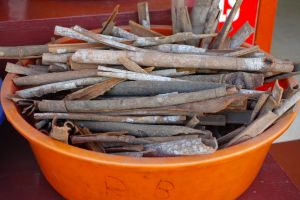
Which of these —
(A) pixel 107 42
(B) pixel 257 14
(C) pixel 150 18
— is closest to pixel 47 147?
(A) pixel 107 42

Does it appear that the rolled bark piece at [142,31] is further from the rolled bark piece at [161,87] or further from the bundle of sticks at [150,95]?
the rolled bark piece at [161,87]

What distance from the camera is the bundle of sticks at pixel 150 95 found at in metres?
0.58

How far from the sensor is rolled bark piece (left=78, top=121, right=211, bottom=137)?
22.7 inches

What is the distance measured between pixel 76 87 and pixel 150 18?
0.31 m

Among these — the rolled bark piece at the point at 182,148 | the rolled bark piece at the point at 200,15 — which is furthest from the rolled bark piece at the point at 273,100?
the rolled bark piece at the point at 200,15

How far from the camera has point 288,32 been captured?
2.67 m

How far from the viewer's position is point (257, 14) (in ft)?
3.97

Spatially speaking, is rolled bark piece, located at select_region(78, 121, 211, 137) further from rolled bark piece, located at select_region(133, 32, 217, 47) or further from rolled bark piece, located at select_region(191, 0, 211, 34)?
rolled bark piece, located at select_region(191, 0, 211, 34)

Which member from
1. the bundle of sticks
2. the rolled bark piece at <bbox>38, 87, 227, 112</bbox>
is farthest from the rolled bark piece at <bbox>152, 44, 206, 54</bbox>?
the rolled bark piece at <bbox>38, 87, 227, 112</bbox>

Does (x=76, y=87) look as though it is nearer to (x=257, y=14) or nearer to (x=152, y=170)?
(x=152, y=170)

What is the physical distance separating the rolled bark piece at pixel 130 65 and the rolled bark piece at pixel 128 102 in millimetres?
51

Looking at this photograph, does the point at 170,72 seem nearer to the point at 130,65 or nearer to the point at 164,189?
the point at 130,65

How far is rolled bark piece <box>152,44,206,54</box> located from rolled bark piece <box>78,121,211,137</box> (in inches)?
5.6

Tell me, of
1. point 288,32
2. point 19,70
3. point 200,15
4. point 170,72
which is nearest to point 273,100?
point 170,72
